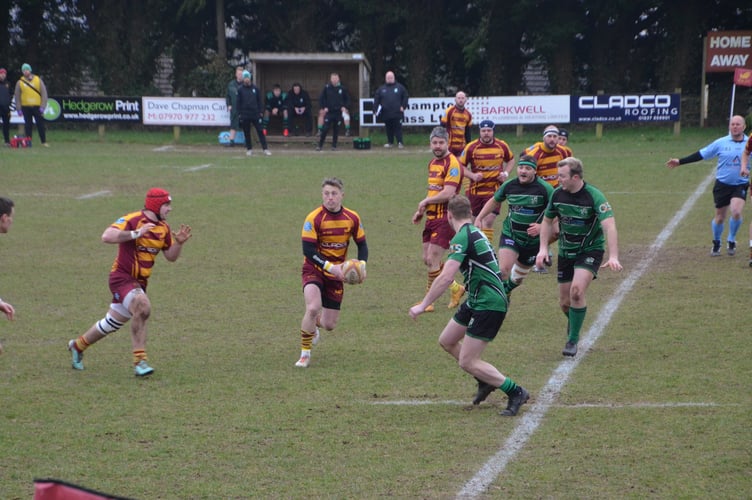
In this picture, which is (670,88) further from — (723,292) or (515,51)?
(723,292)

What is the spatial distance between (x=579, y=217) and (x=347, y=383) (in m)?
2.90

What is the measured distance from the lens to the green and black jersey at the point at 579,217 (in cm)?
1015

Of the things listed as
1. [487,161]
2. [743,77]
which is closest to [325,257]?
[487,161]

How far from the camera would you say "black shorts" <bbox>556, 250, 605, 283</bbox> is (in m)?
10.2

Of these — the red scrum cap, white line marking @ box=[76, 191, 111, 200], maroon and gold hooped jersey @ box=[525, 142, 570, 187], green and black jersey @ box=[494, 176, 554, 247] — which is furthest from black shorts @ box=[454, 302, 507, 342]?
white line marking @ box=[76, 191, 111, 200]

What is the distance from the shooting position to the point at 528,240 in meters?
11.6

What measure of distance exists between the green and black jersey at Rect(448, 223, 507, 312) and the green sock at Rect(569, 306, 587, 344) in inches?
78.7

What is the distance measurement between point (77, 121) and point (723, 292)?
25732 millimetres

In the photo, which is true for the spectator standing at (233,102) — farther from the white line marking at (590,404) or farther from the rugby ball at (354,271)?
the white line marking at (590,404)

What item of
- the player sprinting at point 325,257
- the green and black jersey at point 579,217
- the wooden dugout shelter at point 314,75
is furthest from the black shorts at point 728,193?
the wooden dugout shelter at point 314,75

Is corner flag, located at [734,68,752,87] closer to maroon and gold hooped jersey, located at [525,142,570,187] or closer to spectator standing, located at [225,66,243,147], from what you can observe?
spectator standing, located at [225,66,243,147]

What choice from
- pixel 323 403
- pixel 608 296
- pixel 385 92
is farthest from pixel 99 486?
pixel 385 92

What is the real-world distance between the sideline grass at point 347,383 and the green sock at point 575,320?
282 millimetres

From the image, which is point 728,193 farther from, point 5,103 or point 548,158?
point 5,103
